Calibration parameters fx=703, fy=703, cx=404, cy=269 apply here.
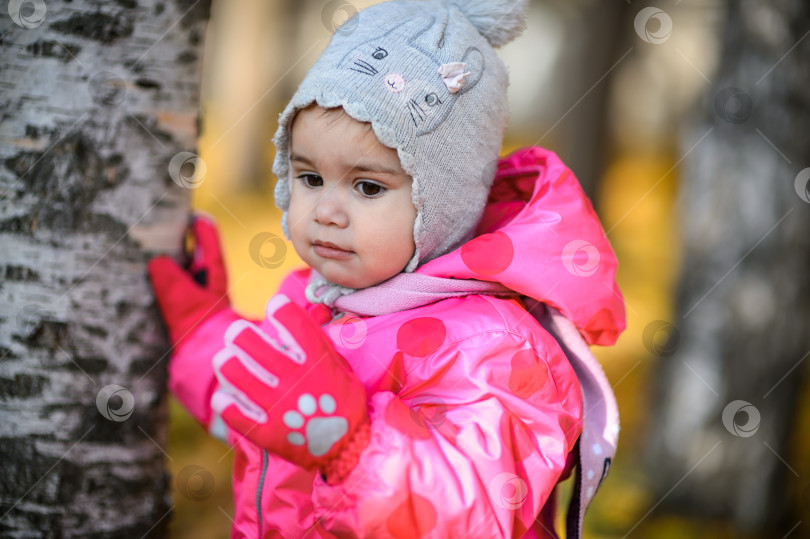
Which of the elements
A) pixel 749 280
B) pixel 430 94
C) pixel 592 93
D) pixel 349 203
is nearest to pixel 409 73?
pixel 430 94

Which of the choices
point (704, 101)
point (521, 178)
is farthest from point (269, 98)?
point (521, 178)

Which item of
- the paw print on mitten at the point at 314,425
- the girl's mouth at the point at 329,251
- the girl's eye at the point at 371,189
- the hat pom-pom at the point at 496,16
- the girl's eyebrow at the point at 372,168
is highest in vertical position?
the hat pom-pom at the point at 496,16

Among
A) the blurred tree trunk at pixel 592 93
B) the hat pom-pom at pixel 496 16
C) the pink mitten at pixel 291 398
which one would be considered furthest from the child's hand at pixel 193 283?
the blurred tree trunk at pixel 592 93

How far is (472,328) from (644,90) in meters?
16.6

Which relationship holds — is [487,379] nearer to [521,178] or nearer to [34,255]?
[521,178]

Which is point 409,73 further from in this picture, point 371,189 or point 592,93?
point 592,93

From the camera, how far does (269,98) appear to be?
551 inches

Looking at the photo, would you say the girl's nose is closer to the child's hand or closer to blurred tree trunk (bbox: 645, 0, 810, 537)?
the child's hand

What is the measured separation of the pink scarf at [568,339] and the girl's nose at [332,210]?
22cm

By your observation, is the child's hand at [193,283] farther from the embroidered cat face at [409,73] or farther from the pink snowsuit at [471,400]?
the embroidered cat face at [409,73]

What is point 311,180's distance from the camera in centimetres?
188

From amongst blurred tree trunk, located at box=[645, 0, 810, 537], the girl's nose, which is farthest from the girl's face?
blurred tree trunk, located at box=[645, 0, 810, 537]

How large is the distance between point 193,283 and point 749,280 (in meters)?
2.99

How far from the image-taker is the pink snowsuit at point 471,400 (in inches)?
59.3
